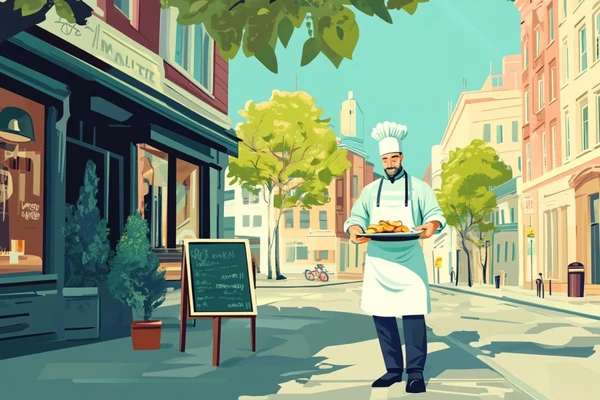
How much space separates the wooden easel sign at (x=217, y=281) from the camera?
31.7ft

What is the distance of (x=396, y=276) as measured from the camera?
25.5ft

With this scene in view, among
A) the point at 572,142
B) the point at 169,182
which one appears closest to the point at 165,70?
the point at 169,182

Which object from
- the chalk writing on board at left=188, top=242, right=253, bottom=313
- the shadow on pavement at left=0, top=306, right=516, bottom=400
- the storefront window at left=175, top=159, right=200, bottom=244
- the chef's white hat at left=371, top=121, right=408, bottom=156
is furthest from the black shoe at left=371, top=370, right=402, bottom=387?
the storefront window at left=175, top=159, right=200, bottom=244

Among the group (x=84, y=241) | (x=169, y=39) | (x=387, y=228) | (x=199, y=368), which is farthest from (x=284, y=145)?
(x=387, y=228)

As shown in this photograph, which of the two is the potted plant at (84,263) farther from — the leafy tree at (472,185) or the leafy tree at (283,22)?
the leafy tree at (472,185)

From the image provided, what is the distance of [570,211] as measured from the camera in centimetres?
3612

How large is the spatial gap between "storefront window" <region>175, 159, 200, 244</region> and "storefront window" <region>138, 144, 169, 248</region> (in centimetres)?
70

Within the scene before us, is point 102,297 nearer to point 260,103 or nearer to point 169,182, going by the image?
point 169,182

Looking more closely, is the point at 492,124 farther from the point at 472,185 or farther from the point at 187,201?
the point at 187,201

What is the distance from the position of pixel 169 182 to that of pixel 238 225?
215 ft

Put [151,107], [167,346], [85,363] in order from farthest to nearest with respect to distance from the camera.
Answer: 1. [151,107]
2. [167,346]
3. [85,363]

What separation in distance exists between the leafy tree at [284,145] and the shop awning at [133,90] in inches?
1369

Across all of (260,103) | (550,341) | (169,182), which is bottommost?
(550,341)

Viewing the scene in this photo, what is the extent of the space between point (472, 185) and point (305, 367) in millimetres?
47148
